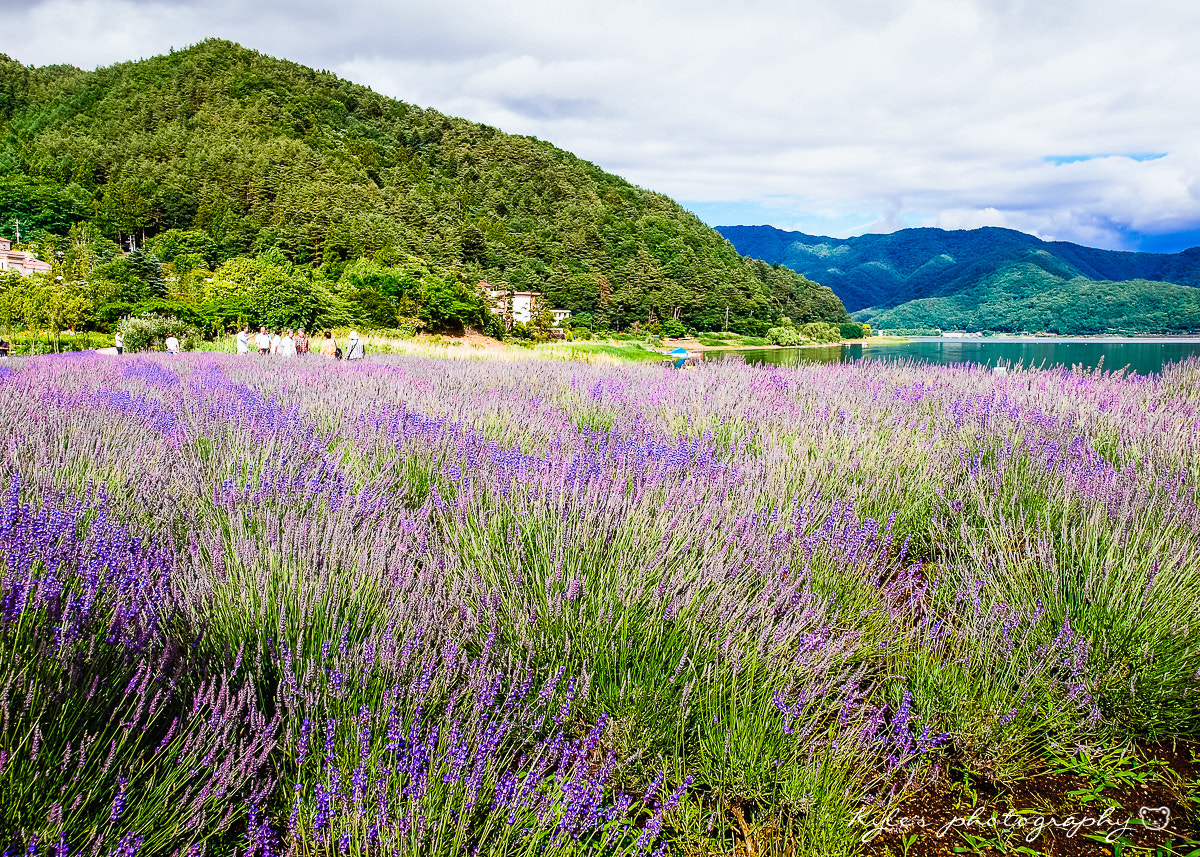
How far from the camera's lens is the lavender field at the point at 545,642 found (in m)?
1.16

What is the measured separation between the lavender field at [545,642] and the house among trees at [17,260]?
75781 millimetres

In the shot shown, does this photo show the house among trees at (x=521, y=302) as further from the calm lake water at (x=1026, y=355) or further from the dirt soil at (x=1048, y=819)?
the dirt soil at (x=1048, y=819)

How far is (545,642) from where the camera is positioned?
1.69m

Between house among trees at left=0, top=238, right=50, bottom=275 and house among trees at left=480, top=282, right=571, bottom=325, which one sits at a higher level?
house among trees at left=0, top=238, right=50, bottom=275

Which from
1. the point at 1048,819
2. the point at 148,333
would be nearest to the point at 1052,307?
the point at 148,333

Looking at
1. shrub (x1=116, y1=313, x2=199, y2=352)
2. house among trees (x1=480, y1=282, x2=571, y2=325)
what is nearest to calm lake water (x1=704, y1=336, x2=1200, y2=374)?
shrub (x1=116, y1=313, x2=199, y2=352)

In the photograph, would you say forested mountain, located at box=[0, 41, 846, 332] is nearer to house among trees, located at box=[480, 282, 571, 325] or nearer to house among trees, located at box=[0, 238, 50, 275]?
house among trees, located at box=[0, 238, 50, 275]

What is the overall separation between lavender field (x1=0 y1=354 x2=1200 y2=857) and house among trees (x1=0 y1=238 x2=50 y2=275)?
75.8m

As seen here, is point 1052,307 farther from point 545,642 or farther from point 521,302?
point 545,642

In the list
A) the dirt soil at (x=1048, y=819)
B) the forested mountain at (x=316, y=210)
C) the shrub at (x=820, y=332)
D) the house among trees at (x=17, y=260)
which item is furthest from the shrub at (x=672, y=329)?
the dirt soil at (x=1048, y=819)

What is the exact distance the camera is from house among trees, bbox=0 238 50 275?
58.8 meters

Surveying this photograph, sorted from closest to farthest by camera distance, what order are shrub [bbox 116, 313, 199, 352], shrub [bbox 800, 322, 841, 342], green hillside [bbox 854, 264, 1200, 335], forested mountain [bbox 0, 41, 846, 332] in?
1. shrub [bbox 116, 313, 199, 352]
2. forested mountain [bbox 0, 41, 846, 332]
3. shrub [bbox 800, 322, 841, 342]
4. green hillside [bbox 854, 264, 1200, 335]

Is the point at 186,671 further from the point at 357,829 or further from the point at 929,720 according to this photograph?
the point at 929,720

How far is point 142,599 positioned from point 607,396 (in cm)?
404
